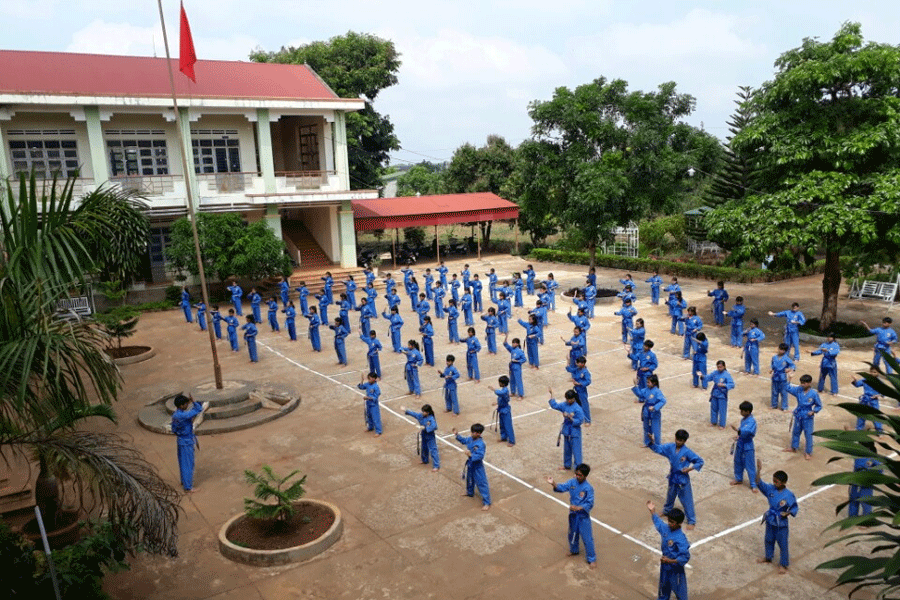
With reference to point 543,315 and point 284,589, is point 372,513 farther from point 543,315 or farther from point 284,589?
point 543,315

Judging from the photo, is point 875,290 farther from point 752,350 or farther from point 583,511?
point 583,511

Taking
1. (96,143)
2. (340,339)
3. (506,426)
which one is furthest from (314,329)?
(96,143)

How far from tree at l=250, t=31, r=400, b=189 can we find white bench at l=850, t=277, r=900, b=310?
67.7ft

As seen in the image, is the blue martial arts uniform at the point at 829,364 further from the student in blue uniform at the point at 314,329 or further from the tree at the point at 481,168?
the tree at the point at 481,168

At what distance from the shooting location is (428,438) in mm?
8938

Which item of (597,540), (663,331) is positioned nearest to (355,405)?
(597,540)

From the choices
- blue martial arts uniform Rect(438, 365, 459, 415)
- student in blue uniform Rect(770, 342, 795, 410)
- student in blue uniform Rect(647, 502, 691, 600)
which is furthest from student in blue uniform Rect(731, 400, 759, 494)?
blue martial arts uniform Rect(438, 365, 459, 415)

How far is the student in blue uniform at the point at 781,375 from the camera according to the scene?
10.3m

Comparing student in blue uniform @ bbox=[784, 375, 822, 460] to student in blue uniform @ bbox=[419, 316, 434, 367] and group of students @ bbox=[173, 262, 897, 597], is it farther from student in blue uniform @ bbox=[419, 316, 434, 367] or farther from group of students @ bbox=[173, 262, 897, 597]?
student in blue uniform @ bbox=[419, 316, 434, 367]

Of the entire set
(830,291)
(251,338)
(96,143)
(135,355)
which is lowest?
(135,355)

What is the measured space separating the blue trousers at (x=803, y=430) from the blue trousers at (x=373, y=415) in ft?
18.5

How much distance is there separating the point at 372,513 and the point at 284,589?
1.57 metres

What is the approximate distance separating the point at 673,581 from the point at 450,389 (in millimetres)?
5530

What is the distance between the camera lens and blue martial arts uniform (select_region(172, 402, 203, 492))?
27.8ft
